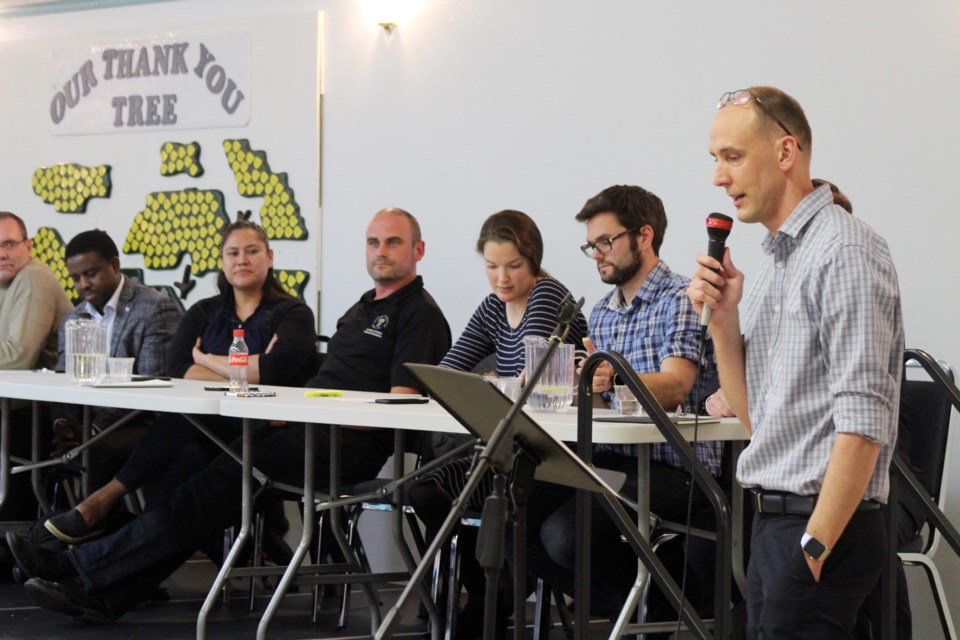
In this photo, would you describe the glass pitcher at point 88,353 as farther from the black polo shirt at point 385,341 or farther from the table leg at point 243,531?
the black polo shirt at point 385,341

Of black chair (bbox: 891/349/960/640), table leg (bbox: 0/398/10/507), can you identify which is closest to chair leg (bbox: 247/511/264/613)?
table leg (bbox: 0/398/10/507)

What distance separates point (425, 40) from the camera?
5020 millimetres

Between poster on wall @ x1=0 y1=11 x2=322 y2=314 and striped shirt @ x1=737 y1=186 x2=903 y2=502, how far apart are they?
3.49 meters

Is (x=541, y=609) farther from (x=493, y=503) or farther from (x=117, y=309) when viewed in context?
(x=117, y=309)

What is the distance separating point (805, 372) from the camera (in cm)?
195

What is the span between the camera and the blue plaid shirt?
10.7ft

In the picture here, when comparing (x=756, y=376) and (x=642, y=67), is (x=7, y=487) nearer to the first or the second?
(x=642, y=67)

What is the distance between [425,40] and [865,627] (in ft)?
9.97

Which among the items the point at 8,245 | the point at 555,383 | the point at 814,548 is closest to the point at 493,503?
the point at 814,548

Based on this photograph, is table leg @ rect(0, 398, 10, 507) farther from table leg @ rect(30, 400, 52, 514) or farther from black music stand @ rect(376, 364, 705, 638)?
black music stand @ rect(376, 364, 705, 638)

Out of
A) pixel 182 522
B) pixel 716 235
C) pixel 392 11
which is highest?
pixel 392 11

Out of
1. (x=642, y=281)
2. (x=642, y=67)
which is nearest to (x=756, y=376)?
(x=642, y=281)

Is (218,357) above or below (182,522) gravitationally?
above

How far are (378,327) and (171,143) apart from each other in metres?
1.96
